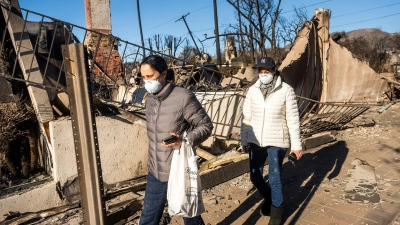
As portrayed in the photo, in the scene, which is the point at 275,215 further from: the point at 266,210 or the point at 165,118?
the point at 165,118

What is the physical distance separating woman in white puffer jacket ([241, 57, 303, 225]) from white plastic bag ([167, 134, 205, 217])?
1019 millimetres

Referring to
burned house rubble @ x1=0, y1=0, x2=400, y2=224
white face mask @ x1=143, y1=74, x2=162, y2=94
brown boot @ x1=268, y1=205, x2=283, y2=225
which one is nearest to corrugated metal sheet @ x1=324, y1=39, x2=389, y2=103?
burned house rubble @ x1=0, y1=0, x2=400, y2=224

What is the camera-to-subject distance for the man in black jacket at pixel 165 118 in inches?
92.1

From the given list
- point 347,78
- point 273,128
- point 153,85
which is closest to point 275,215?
point 273,128

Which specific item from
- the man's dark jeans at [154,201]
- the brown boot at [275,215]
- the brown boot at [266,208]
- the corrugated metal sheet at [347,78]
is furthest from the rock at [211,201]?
the corrugated metal sheet at [347,78]

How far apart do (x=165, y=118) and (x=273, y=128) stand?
46.6 inches

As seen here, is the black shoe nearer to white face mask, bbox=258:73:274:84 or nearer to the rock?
the rock

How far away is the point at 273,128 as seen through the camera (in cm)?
311

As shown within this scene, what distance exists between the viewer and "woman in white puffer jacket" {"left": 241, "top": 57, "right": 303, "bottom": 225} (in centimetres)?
308

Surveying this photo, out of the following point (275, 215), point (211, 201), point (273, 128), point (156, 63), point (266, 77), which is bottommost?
point (211, 201)

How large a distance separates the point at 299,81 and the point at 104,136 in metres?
4.97

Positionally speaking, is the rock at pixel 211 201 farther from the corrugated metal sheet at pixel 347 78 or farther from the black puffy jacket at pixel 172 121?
the corrugated metal sheet at pixel 347 78

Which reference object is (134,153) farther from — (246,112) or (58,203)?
(246,112)

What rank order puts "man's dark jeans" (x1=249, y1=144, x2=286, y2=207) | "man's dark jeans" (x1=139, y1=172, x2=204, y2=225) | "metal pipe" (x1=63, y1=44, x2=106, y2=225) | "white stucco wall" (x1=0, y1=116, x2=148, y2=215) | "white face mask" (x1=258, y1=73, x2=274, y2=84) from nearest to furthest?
"metal pipe" (x1=63, y1=44, x2=106, y2=225) → "man's dark jeans" (x1=139, y1=172, x2=204, y2=225) → "man's dark jeans" (x1=249, y1=144, x2=286, y2=207) → "white face mask" (x1=258, y1=73, x2=274, y2=84) → "white stucco wall" (x1=0, y1=116, x2=148, y2=215)
